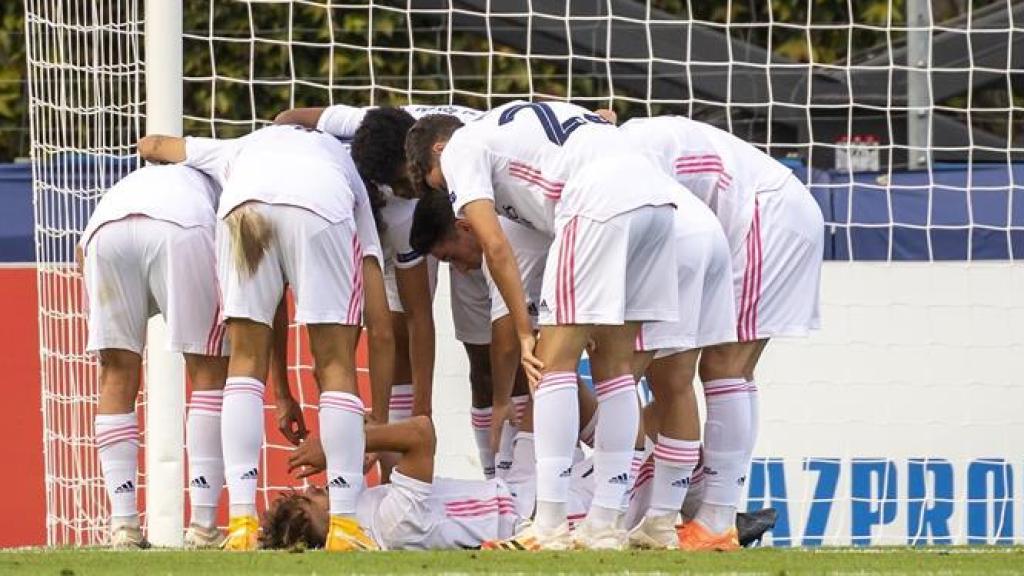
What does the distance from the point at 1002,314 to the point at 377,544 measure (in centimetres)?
377

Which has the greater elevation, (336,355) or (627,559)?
(336,355)

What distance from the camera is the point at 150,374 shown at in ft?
29.1

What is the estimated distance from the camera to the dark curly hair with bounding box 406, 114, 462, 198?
285 inches

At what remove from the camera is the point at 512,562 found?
6375 mm

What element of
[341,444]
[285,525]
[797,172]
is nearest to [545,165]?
[341,444]

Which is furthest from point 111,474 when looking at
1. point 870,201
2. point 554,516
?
point 870,201

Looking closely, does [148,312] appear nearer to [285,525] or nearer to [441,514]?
[285,525]

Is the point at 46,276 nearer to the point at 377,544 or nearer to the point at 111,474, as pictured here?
the point at 111,474

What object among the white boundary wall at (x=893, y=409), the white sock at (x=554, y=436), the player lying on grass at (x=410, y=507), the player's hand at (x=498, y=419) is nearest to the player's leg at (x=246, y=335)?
the player lying on grass at (x=410, y=507)

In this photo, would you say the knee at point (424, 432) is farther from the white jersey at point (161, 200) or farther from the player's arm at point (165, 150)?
the player's arm at point (165, 150)

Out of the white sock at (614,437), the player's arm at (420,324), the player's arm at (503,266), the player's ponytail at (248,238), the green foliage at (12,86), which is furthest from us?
the green foliage at (12,86)

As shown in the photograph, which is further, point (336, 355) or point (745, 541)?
point (745, 541)

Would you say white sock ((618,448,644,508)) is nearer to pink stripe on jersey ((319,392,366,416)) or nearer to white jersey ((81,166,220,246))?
pink stripe on jersey ((319,392,366,416))

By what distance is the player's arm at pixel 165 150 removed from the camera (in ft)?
25.8
